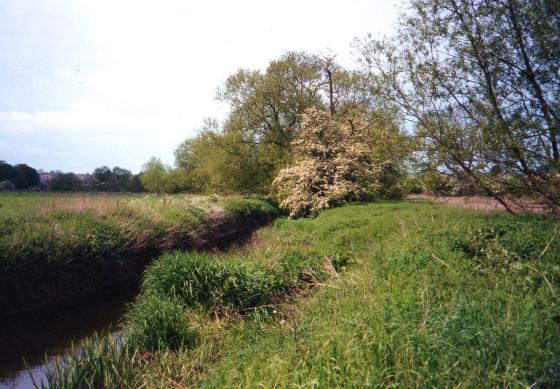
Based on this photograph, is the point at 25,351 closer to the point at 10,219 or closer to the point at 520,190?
the point at 10,219

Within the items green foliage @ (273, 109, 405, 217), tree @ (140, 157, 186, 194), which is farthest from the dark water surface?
tree @ (140, 157, 186, 194)

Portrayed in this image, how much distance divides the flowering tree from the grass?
798 centimetres

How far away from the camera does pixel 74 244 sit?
9125 mm

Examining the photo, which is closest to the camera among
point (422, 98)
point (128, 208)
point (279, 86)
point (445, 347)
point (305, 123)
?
point (445, 347)

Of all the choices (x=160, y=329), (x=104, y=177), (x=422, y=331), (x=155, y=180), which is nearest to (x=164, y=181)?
(x=155, y=180)

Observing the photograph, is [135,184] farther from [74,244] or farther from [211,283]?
[211,283]

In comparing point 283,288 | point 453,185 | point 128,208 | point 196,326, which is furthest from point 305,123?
point 196,326

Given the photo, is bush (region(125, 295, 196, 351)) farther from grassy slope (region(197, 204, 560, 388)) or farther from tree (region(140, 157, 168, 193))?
tree (region(140, 157, 168, 193))

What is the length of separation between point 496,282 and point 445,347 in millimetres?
2395

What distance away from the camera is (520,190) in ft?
26.4

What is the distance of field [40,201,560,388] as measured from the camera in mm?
3230

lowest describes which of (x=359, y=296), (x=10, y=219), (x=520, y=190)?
(x=359, y=296)

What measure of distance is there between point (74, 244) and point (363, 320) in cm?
779

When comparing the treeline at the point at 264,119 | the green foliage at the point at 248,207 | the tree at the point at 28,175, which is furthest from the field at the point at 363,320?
the tree at the point at 28,175
